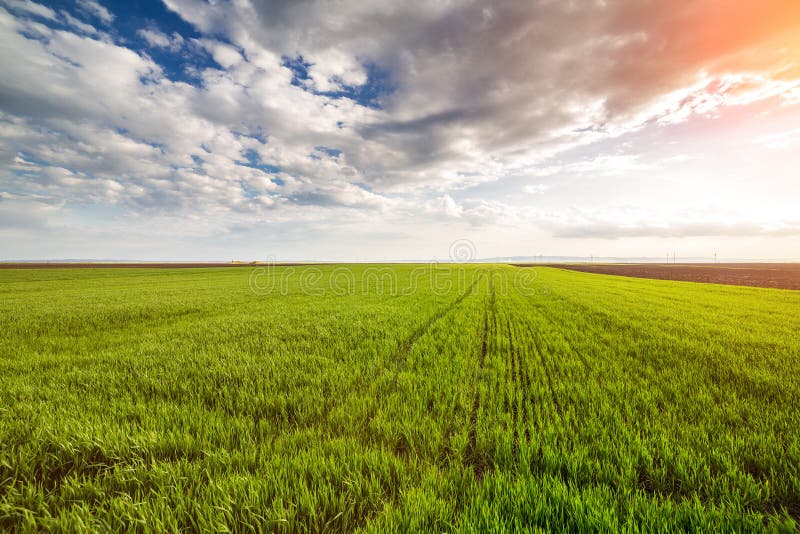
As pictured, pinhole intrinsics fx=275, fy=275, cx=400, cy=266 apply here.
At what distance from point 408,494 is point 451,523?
404mm

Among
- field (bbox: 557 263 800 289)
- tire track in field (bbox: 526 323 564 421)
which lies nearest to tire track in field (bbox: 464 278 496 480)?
tire track in field (bbox: 526 323 564 421)

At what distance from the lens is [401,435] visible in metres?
3.54

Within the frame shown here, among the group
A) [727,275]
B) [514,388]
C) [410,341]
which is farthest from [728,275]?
[514,388]

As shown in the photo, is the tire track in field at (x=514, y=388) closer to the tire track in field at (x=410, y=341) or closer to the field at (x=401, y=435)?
the field at (x=401, y=435)

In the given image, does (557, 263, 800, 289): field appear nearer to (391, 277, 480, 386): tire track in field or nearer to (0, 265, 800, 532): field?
(391, 277, 480, 386): tire track in field

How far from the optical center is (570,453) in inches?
119

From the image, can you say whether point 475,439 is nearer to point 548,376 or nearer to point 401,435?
point 401,435

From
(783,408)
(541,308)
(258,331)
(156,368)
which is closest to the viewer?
(783,408)

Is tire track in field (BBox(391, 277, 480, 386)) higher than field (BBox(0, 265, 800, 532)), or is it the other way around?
field (BBox(0, 265, 800, 532))

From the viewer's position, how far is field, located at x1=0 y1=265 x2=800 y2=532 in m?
2.28

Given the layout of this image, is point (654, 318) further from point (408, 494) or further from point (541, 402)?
point (408, 494)

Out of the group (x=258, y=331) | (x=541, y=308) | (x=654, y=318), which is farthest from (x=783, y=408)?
(x=258, y=331)

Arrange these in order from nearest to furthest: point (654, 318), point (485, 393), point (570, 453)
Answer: point (570, 453) < point (485, 393) < point (654, 318)

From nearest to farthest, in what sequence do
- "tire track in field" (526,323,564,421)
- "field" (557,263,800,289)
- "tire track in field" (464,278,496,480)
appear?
"tire track in field" (464,278,496,480)
"tire track in field" (526,323,564,421)
"field" (557,263,800,289)
